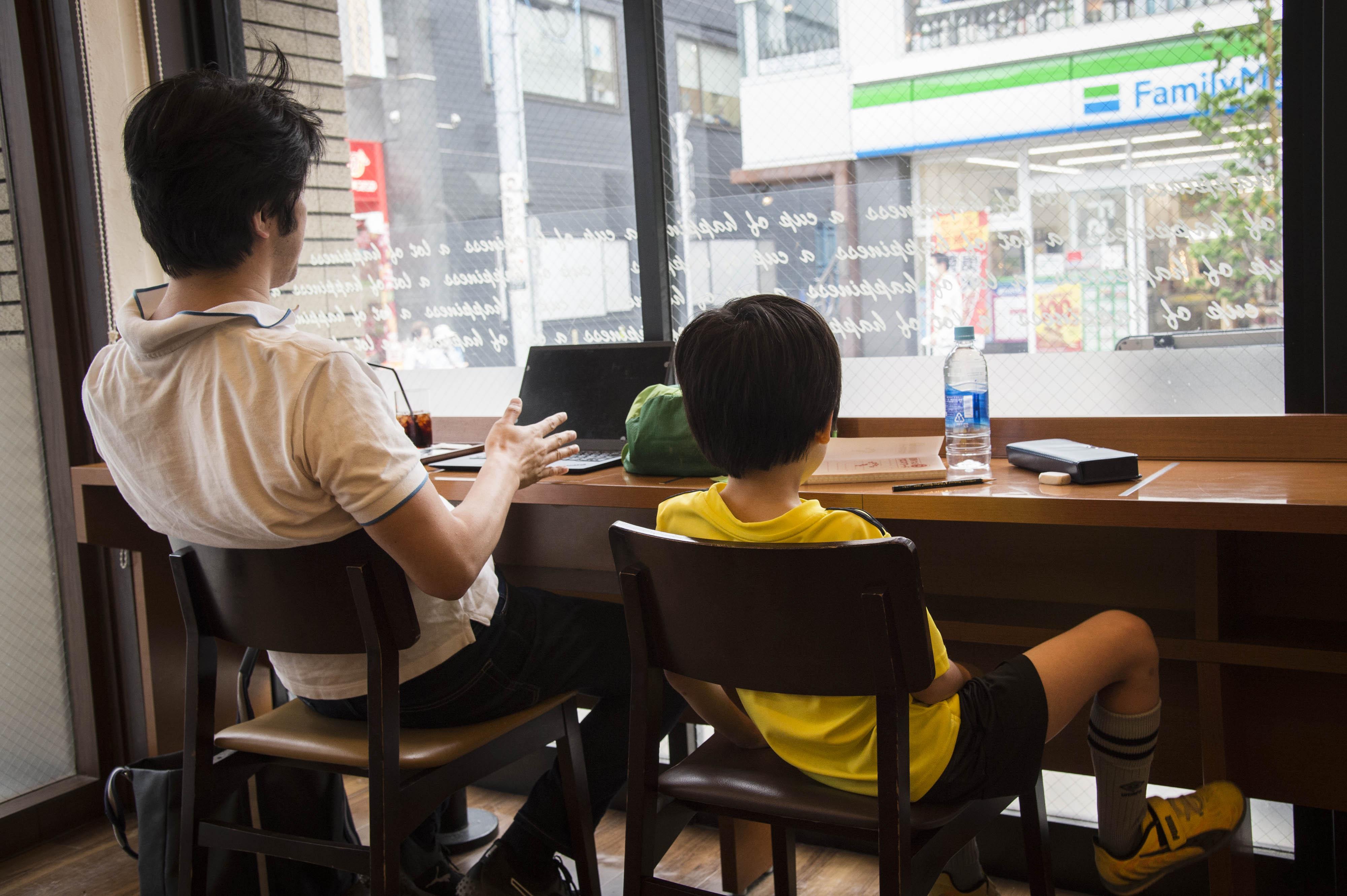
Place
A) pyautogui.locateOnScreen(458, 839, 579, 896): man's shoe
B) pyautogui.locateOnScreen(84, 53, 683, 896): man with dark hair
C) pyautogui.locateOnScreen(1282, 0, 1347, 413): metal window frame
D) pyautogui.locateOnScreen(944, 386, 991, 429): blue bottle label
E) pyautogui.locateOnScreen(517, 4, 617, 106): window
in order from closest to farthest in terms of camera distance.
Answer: pyautogui.locateOnScreen(84, 53, 683, 896): man with dark hair, pyautogui.locateOnScreen(458, 839, 579, 896): man's shoe, pyautogui.locateOnScreen(1282, 0, 1347, 413): metal window frame, pyautogui.locateOnScreen(944, 386, 991, 429): blue bottle label, pyautogui.locateOnScreen(517, 4, 617, 106): window

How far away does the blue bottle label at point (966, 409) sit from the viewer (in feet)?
5.78

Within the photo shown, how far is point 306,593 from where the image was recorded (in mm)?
1256

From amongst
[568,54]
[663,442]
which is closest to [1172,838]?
[663,442]

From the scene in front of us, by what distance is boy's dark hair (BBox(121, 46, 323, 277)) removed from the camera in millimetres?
1272

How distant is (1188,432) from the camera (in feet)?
5.67

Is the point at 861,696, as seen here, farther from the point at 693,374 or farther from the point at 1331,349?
the point at 1331,349

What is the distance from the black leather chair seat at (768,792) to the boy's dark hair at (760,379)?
0.35 metres

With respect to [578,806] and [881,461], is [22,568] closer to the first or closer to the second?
[578,806]

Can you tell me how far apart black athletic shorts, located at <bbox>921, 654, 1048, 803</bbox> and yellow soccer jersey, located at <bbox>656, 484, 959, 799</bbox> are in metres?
0.01

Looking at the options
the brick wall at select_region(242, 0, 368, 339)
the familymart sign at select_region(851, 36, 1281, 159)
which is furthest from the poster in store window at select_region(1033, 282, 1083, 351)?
the brick wall at select_region(242, 0, 368, 339)

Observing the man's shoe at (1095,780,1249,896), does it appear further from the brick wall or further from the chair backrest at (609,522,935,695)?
the brick wall

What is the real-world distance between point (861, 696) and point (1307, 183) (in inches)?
49.7

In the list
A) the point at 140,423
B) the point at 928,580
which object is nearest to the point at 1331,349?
the point at 928,580

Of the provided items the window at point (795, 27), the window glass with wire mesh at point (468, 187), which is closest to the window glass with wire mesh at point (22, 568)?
the window glass with wire mesh at point (468, 187)
